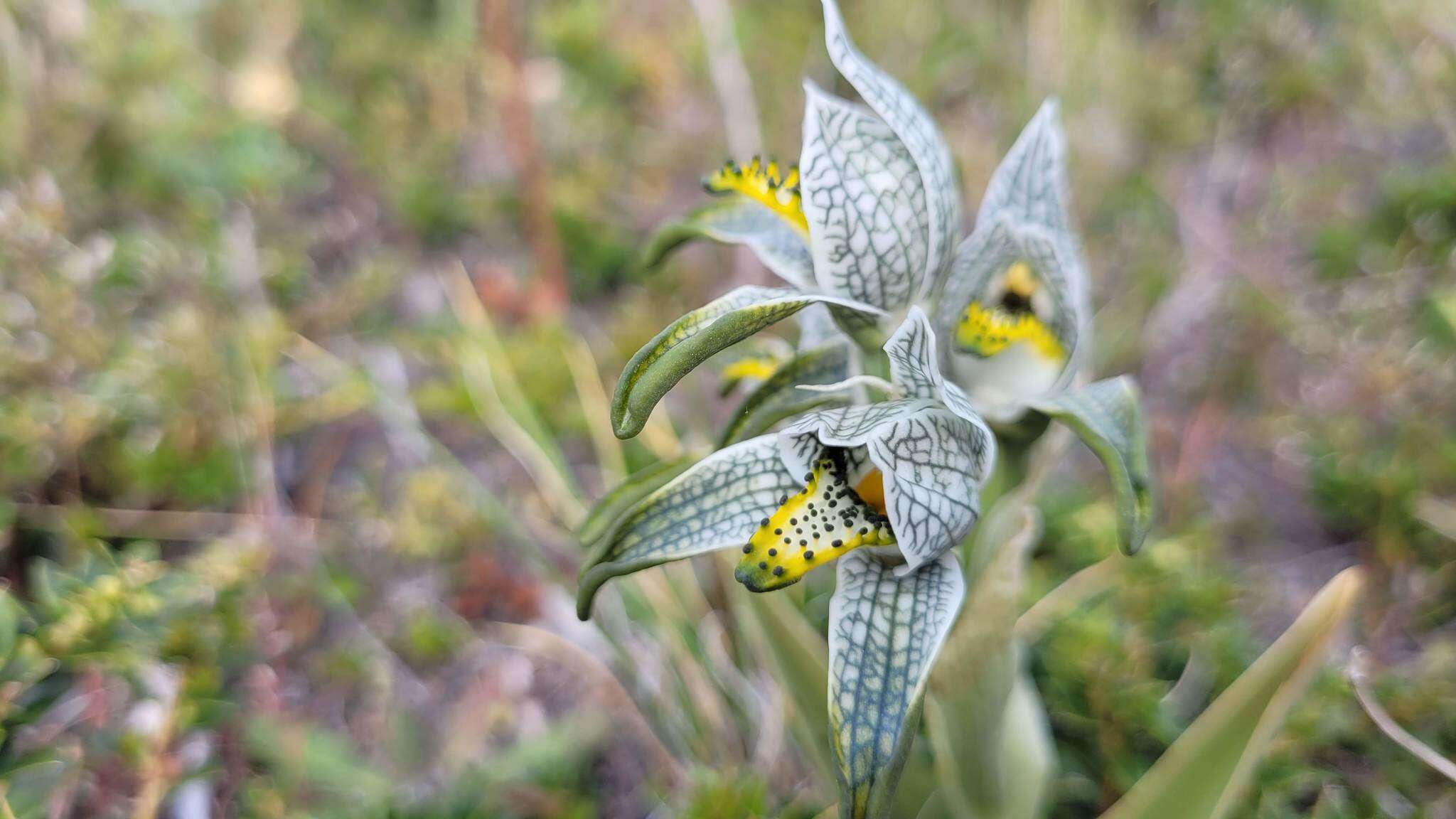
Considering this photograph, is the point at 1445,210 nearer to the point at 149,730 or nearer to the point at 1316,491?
the point at 1316,491

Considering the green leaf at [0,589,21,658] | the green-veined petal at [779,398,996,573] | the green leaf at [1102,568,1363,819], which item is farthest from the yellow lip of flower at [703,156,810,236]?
the green leaf at [0,589,21,658]

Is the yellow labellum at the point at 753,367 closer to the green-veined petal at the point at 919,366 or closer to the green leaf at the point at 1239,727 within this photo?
the green-veined petal at the point at 919,366

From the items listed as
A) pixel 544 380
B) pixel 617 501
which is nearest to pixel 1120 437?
pixel 617 501

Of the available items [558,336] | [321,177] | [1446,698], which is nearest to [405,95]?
[321,177]

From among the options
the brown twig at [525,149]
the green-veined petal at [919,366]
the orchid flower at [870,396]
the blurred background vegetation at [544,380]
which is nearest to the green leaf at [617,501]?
the orchid flower at [870,396]

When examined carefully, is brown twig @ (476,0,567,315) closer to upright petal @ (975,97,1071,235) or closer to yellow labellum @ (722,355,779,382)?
yellow labellum @ (722,355,779,382)
